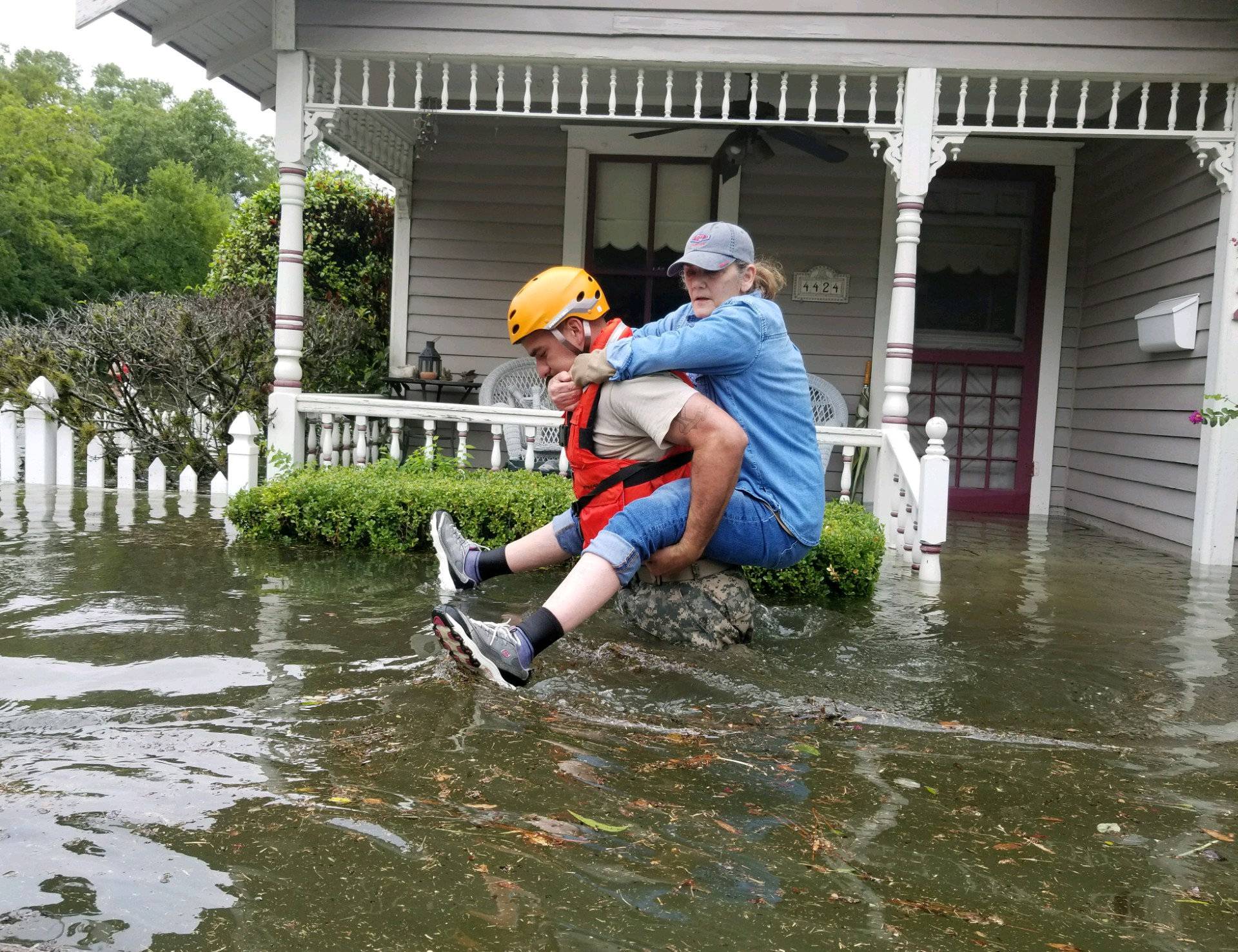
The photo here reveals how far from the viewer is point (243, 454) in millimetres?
7918

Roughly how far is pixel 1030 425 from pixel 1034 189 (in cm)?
223

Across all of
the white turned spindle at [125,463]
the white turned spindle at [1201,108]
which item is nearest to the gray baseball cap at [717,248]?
the white turned spindle at [1201,108]

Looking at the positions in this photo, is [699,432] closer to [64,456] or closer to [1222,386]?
[1222,386]

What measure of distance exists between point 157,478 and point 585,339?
6.31 meters

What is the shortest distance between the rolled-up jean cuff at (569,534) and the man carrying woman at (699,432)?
0.42 feet

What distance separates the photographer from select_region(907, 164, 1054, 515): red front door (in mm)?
10477

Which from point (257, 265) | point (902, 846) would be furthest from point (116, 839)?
point (257, 265)

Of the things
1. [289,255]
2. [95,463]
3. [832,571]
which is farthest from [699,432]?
[95,463]

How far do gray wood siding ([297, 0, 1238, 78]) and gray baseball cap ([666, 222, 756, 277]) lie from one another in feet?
14.1

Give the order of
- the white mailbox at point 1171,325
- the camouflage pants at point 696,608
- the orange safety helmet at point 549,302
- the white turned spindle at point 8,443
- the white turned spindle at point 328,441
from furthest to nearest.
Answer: the white turned spindle at point 8,443 → the white mailbox at point 1171,325 → the white turned spindle at point 328,441 → the camouflage pants at point 696,608 → the orange safety helmet at point 549,302

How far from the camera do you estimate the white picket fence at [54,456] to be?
8914 millimetres

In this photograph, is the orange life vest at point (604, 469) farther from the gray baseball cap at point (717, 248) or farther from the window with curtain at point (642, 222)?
the window with curtain at point (642, 222)

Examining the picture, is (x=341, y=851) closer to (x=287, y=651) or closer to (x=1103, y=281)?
(x=287, y=651)

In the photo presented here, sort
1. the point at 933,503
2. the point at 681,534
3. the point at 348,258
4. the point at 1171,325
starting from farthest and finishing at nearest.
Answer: the point at 348,258
the point at 1171,325
the point at 933,503
the point at 681,534
